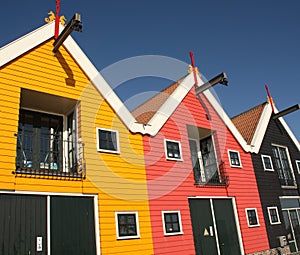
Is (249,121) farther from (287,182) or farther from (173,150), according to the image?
(173,150)

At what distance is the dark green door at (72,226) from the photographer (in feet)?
33.0

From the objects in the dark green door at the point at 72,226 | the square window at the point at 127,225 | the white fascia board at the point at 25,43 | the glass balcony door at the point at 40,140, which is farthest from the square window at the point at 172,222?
the white fascia board at the point at 25,43

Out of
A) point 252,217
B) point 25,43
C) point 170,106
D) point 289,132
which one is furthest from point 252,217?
point 25,43

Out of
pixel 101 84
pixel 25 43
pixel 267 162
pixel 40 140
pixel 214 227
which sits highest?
pixel 25 43

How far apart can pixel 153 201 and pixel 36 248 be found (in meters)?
4.86

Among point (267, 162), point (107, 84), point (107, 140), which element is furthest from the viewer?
point (267, 162)

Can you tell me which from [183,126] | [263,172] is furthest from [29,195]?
[263,172]

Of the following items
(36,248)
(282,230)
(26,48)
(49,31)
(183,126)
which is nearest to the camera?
(36,248)

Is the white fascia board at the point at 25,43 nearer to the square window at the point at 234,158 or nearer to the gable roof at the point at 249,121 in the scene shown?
the square window at the point at 234,158

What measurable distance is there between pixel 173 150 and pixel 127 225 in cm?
447

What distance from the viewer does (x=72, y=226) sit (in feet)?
34.4

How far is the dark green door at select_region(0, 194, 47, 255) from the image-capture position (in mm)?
9172

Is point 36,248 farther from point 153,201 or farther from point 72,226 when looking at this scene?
point 153,201

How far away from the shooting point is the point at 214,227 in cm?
1490
